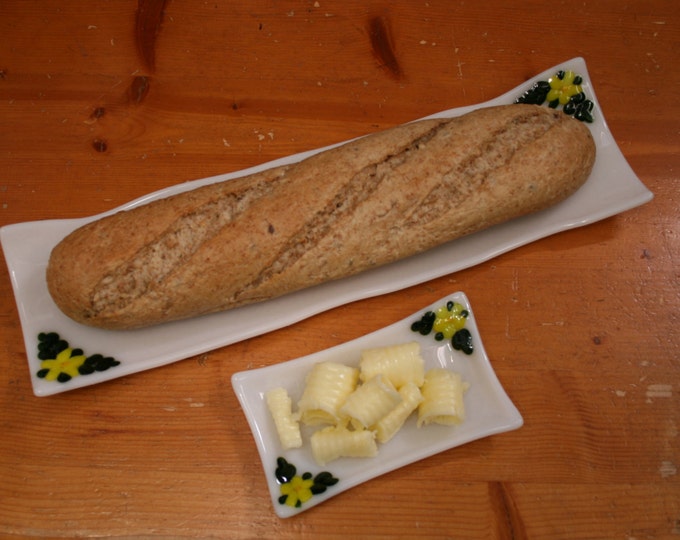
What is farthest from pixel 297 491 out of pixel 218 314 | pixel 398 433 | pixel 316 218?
pixel 316 218

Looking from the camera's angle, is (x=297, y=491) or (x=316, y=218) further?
(x=316, y=218)

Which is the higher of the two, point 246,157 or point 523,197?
point 246,157

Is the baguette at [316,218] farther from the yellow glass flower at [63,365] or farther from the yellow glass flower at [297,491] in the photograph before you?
the yellow glass flower at [297,491]

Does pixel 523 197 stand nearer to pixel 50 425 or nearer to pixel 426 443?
pixel 426 443

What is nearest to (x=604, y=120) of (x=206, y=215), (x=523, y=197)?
(x=523, y=197)

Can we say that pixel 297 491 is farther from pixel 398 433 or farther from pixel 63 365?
pixel 63 365

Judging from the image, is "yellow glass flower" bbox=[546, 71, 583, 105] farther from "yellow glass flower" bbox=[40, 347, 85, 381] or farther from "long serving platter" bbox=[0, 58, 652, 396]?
"yellow glass flower" bbox=[40, 347, 85, 381]

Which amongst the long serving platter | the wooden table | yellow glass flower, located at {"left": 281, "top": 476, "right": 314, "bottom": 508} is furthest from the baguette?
yellow glass flower, located at {"left": 281, "top": 476, "right": 314, "bottom": 508}
